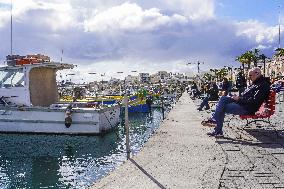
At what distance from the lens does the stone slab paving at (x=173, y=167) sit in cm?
553

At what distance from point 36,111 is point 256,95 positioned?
43.6 feet

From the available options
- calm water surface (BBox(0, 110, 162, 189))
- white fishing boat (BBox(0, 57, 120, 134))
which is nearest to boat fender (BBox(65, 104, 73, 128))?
white fishing boat (BBox(0, 57, 120, 134))

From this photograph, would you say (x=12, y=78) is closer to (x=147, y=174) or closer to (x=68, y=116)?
(x=68, y=116)

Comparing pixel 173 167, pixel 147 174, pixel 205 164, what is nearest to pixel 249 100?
pixel 205 164

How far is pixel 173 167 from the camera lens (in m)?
6.51

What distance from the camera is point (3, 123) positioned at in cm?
2044

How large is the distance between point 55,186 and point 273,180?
6.73m

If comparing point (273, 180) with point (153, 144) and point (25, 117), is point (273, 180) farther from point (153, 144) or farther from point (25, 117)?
point (25, 117)

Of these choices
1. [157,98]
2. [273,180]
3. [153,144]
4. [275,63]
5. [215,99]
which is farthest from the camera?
[275,63]

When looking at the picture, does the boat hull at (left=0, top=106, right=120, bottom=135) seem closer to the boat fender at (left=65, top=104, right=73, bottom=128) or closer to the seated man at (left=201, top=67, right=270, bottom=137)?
the boat fender at (left=65, top=104, right=73, bottom=128)

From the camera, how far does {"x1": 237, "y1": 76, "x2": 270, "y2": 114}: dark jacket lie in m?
9.07

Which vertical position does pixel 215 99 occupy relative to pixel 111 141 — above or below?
above

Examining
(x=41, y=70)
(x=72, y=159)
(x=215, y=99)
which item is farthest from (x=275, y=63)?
(x=72, y=159)

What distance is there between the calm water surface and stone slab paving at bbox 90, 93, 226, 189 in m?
2.88
